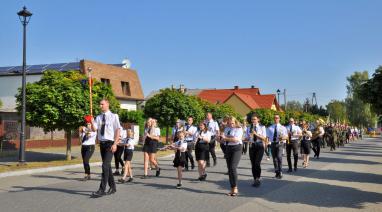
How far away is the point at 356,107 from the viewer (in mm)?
94250

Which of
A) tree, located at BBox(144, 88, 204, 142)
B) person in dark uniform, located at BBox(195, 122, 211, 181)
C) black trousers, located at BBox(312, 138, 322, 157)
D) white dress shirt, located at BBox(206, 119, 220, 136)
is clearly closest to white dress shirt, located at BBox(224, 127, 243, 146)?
person in dark uniform, located at BBox(195, 122, 211, 181)

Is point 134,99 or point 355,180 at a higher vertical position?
point 134,99

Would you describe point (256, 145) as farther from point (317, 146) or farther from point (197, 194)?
point (317, 146)

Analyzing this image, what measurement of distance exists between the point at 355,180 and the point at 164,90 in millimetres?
20261

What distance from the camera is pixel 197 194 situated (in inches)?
388

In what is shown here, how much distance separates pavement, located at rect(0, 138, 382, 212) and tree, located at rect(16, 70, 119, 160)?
4.24 m

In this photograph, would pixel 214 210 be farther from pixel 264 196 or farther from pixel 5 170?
pixel 5 170

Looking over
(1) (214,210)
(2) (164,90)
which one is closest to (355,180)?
(1) (214,210)

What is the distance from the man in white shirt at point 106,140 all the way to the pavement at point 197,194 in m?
0.27

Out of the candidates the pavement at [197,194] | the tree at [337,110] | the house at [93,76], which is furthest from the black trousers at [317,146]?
the tree at [337,110]

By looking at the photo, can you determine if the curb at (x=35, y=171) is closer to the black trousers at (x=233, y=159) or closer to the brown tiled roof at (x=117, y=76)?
the black trousers at (x=233, y=159)

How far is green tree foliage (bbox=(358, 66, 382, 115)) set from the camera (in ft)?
44.8

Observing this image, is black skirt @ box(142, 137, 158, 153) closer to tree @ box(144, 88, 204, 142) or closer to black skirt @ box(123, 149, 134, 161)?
black skirt @ box(123, 149, 134, 161)

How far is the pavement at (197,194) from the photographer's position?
27.4ft
